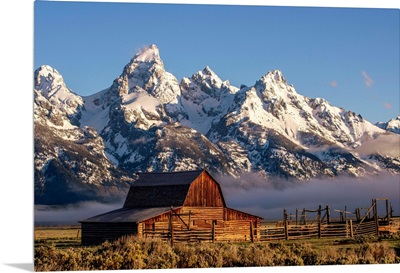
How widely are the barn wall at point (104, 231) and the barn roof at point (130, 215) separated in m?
0.35

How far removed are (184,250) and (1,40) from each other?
1416 cm

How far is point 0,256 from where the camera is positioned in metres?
41.5

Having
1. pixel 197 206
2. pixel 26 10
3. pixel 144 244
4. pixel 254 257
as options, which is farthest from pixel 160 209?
pixel 26 10

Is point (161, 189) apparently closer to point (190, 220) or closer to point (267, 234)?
point (190, 220)

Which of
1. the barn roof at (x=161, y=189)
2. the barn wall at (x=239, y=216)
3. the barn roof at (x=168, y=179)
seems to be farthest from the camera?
the barn wall at (x=239, y=216)

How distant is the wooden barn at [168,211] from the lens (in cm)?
5447

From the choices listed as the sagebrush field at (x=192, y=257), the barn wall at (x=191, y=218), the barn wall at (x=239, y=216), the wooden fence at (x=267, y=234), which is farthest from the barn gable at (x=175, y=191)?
the sagebrush field at (x=192, y=257)

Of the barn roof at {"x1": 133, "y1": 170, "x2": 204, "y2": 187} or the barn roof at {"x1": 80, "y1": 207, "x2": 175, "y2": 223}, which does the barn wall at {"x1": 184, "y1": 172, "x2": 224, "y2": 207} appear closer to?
the barn roof at {"x1": 133, "y1": 170, "x2": 204, "y2": 187}

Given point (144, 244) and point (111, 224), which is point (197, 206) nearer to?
point (111, 224)

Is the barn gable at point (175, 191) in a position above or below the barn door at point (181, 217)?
above

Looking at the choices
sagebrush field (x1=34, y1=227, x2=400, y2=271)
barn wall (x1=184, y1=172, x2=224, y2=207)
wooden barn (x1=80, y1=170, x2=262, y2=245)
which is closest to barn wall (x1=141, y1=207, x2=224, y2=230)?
wooden barn (x1=80, y1=170, x2=262, y2=245)

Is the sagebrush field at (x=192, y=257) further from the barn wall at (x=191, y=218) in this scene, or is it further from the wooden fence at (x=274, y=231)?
the barn wall at (x=191, y=218)

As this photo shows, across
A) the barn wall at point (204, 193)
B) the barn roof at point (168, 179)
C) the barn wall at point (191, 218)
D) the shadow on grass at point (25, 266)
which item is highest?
the barn roof at point (168, 179)

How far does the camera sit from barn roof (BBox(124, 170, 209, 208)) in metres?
59.2
